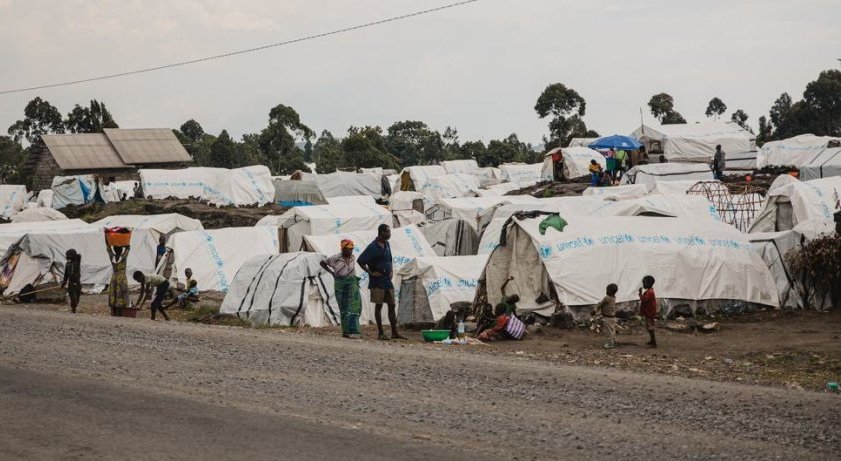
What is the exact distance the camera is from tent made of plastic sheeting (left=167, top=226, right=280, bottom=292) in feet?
96.3

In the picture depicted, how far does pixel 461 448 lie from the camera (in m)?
7.54

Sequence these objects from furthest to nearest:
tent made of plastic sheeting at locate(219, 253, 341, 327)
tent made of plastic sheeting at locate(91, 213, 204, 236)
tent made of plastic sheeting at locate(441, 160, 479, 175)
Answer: tent made of plastic sheeting at locate(441, 160, 479, 175)
tent made of plastic sheeting at locate(91, 213, 204, 236)
tent made of plastic sheeting at locate(219, 253, 341, 327)

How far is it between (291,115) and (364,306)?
7010 cm

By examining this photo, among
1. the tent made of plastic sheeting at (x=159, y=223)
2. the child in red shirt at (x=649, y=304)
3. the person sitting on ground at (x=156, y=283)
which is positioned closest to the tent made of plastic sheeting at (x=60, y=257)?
the tent made of plastic sheeting at (x=159, y=223)

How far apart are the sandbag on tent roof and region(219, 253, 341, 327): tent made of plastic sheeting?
103 feet

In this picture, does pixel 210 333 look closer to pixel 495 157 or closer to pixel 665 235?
pixel 665 235

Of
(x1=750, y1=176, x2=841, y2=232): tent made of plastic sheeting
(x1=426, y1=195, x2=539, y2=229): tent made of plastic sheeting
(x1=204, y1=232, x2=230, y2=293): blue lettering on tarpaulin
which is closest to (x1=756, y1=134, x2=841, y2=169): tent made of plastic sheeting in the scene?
(x1=426, y1=195, x2=539, y2=229): tent made of plastic sheeting

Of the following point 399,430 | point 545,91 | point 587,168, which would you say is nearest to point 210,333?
point 399,430

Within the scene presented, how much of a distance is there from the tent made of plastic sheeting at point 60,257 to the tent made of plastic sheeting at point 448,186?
25458 millimetres

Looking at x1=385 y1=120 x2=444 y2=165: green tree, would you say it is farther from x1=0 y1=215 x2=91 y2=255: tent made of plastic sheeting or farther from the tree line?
x1=0 y1=215 x2=91 y2=255: tent made of plastic sheeting

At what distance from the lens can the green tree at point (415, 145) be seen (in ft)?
336

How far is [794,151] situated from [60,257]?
3482 centimetres

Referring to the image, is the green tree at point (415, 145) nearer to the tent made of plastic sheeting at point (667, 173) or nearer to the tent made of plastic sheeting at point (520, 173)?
the tent made of plastic sheeting at point (520, 173)

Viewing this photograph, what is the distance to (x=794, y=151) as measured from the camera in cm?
4950
